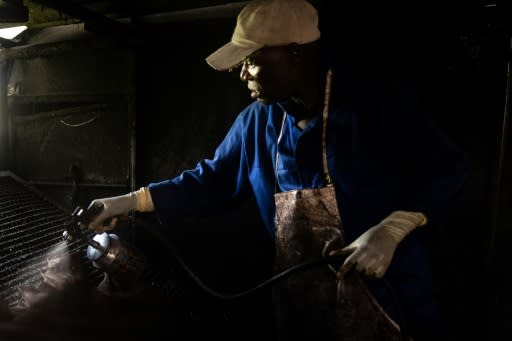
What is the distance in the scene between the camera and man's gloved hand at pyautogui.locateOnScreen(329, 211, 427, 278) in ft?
6.83

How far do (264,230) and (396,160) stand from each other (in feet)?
6.48

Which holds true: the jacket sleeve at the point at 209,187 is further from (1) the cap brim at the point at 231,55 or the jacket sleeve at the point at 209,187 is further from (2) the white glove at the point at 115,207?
(1) the cap brim at the point at 231,55

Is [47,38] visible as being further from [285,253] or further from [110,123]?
[285,253]

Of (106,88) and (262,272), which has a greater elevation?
(106,88)

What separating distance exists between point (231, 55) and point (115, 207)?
4.51ft

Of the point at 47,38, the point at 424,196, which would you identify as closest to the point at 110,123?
the point at 47,38

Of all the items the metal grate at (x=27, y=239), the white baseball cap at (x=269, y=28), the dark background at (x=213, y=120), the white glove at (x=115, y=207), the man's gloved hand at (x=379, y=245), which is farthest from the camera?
the dark background at (x=213, y=120)

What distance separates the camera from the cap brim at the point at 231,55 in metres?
2.39

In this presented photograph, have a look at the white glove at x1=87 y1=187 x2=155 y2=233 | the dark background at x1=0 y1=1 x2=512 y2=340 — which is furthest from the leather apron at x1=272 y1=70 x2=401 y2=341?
the white glove at x1=87 y1=187 x2=155 y2=233

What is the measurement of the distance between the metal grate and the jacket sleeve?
2.14 ft

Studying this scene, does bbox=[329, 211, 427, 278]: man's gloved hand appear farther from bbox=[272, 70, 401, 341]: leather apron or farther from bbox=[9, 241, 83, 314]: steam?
bbox=[9, 241, 83, 314]: steam

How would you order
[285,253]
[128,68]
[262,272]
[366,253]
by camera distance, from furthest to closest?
[128,68], [262,272], [285,253], [366,253]

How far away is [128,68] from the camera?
440 centimetres

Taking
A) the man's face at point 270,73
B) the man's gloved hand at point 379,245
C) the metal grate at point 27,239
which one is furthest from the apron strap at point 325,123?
the metal grate at point 27,239
